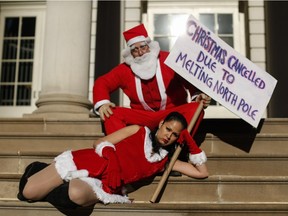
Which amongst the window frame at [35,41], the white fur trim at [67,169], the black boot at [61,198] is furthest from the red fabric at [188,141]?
the window frame at [35,41]

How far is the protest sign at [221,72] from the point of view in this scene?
11.5 feet

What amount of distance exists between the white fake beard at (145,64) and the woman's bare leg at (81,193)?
4.10ft

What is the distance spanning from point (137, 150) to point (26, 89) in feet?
17.4

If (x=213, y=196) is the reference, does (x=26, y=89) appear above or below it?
above

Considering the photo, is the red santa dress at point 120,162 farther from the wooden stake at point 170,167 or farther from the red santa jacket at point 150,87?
the red santa jacket at point 150,87

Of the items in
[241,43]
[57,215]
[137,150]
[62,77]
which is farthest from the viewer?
[241,43]

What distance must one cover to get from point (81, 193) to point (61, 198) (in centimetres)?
14

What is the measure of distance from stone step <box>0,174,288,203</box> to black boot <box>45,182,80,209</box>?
0.59 m

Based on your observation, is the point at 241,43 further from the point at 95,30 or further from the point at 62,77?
the point at 62,77

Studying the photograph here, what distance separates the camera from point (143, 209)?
291cm

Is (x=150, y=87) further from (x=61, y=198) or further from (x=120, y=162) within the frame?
(x=61, y=198)

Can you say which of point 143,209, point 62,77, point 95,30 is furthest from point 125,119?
point 95,30

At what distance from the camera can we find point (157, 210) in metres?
2.92

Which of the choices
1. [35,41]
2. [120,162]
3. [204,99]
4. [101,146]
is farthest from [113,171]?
[35,41]
